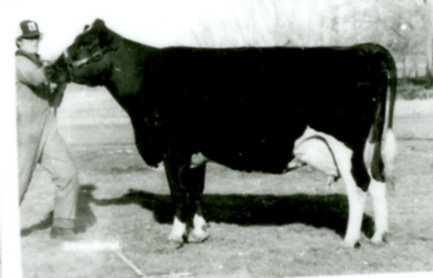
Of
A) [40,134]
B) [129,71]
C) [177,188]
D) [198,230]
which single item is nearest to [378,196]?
[198,230]

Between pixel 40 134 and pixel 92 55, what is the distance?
0.62 metres

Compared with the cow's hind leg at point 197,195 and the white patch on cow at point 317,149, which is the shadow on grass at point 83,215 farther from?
the white patch on cow at point 317,149

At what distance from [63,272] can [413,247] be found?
217 cm

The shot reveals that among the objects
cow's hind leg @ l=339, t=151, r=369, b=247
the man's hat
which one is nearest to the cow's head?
the man's hat

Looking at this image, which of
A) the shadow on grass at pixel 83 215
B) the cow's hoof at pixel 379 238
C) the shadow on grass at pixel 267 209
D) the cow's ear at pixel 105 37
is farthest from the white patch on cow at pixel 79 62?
the cow's hoof at pixel 379 238

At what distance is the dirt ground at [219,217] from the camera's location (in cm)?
419

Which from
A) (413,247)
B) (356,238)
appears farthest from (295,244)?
(413,247)

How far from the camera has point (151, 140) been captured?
4.52 metres

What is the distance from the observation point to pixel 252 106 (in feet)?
14.6

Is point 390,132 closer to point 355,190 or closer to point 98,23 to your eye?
point 355,190

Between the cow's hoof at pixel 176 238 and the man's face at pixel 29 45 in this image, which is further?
the cow's hoof at pixel 176 238

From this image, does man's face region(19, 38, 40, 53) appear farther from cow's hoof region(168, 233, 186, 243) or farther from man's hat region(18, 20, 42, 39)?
cow's hoof region(168, 233, 186, 243)

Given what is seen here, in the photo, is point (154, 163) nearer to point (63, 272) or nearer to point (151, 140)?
point (151, 140)

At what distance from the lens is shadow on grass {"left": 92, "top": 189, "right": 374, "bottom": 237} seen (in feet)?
15.2
